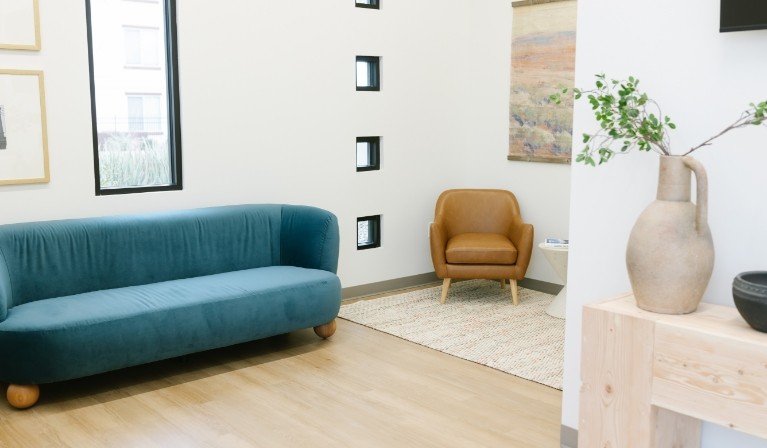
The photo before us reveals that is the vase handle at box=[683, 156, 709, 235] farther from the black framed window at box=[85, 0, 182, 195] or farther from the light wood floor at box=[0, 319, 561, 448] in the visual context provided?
the black framed window at box=[85, 0, 182, 195]

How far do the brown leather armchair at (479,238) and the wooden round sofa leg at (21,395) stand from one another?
2863mm

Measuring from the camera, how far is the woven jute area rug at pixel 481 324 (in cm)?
437

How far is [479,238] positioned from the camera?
18.8ft

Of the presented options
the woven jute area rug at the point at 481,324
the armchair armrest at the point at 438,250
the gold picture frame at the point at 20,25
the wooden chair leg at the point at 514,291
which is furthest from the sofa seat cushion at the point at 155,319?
the wooden chair leg at the point at 514,291

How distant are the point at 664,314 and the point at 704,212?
0.34 metres

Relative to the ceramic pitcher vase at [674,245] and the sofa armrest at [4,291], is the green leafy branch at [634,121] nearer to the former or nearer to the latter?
the ceramic pitcher vase at [674,245]

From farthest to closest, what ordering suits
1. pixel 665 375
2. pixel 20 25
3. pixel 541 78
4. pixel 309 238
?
1. pixel 541 78
2. pixel 309 238
3. pixel 20 25
4. pixel 665 375

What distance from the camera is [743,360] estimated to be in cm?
215

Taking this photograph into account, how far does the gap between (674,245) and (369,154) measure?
3741 mm

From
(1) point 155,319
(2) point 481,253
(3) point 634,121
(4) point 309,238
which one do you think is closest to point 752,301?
(3) point 634,121

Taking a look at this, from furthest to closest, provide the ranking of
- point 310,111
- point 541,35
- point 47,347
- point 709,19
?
point 541,35, point 310,111, point 47,347, point 709,19

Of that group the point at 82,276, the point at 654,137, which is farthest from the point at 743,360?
the point at 82,276

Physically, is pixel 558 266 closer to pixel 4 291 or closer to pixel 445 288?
pixel 445 288

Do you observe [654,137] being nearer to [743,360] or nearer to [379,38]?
[743,360]
